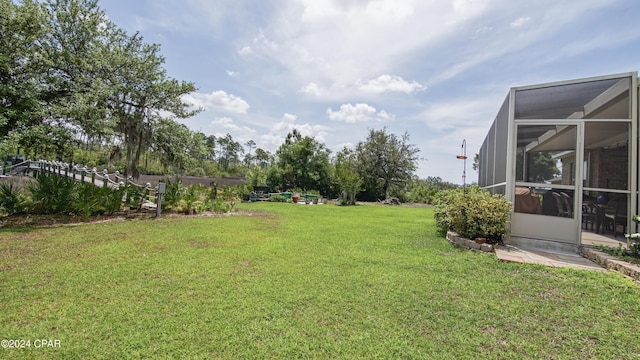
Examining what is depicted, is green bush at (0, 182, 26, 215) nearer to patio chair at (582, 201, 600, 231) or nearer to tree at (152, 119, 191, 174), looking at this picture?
tree at (152, 119, 191, 174)

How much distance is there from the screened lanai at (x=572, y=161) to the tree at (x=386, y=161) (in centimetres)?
1504

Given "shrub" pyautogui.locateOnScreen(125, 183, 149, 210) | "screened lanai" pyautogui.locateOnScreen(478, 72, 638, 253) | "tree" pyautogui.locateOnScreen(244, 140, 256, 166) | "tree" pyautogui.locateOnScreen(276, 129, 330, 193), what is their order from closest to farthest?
1. "screened lanai" pyautogui.locateOnScreen(478, 72, 638, 253)
2. "shrub" pyautogui.locateOnScreen(125, 183, 149, 210)
3. "tree" pyautogui.locateOnScreen(276, 129, 330, 193)
4. "tree" pyautogui.locateOnScreen(244, 140, 256, 166)

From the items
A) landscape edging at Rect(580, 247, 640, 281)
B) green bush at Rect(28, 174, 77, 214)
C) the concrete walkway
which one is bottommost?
the concrete walkway

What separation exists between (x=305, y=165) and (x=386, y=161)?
6.40 meters

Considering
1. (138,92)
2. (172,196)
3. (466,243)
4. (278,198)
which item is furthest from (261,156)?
(466,243)

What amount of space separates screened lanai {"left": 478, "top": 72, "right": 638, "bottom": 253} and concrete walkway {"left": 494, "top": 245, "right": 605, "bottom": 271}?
1.09 feet

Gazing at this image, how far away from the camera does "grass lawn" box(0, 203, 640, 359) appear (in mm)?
2145

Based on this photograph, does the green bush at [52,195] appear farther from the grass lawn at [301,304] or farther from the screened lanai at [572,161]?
the screened lanai at [572,161]

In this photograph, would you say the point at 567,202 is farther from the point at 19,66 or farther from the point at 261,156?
the point at 261,156

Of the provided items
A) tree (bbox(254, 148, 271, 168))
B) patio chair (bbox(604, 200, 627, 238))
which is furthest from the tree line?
tree (bbox(254, 148, 271, 168))

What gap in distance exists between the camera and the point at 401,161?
68.8 ft

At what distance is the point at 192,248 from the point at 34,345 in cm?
285

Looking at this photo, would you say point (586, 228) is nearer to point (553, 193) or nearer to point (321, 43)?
point (553, 193)

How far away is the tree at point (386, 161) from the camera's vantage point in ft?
68.2
